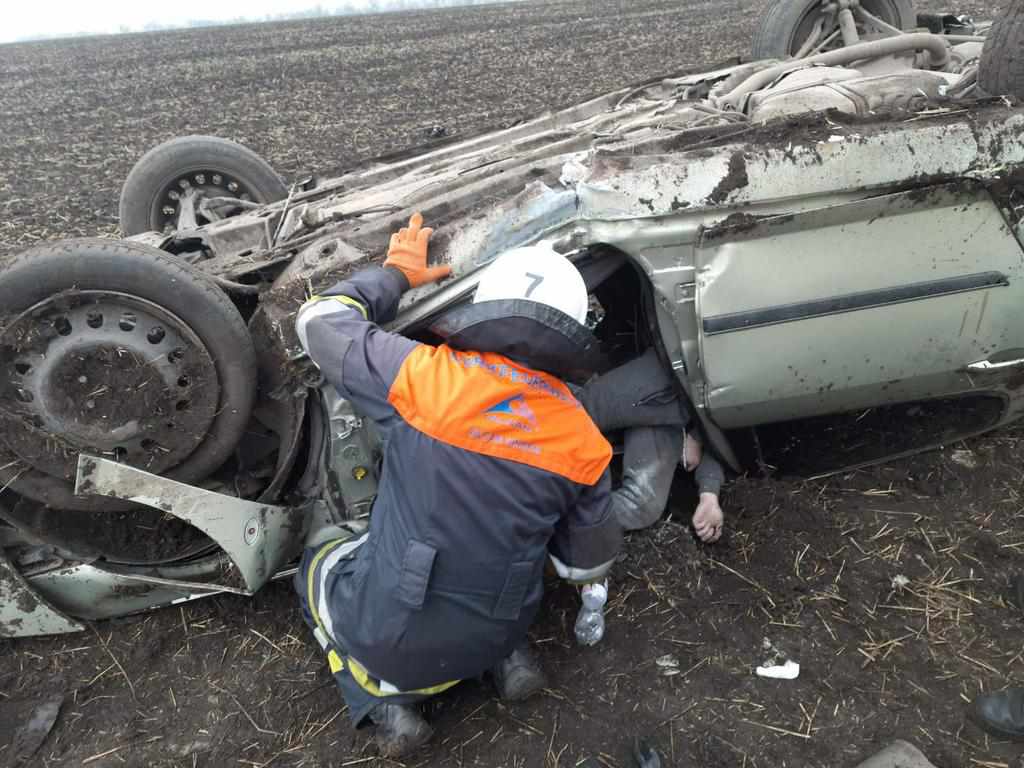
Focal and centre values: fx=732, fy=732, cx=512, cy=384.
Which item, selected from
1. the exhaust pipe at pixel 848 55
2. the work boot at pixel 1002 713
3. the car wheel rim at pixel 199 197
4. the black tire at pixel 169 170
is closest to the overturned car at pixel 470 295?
the exhaust pipe at pixel 848 55

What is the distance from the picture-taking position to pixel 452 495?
1.81 metres

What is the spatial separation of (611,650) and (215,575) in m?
1.35

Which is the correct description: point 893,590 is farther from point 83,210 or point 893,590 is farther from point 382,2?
point 382,2

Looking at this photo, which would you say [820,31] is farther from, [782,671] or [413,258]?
[782,671]

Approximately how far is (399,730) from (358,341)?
111cm

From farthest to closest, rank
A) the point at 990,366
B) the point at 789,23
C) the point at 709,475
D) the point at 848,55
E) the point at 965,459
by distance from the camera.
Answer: the point at 789,23, the point at 848,55, the point at 965,459, the point at 709,475, the point at 990,366

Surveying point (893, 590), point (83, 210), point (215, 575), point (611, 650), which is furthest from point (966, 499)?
point (83, 210)

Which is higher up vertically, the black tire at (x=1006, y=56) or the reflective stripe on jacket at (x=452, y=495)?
the black tire at (x=1006, y=56)

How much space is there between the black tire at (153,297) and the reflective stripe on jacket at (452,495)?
0.31m

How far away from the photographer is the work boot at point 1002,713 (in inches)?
78.5

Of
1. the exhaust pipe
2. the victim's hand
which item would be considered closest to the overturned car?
the victim's hand

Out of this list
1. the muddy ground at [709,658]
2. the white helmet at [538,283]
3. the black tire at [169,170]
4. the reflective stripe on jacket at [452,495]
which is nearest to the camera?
the reflective stripe on jacket at [452,495]

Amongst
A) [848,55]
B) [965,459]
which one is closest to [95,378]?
[965,459]

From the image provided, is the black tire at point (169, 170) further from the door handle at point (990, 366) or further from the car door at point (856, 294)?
the door handle at point (990, 366)
